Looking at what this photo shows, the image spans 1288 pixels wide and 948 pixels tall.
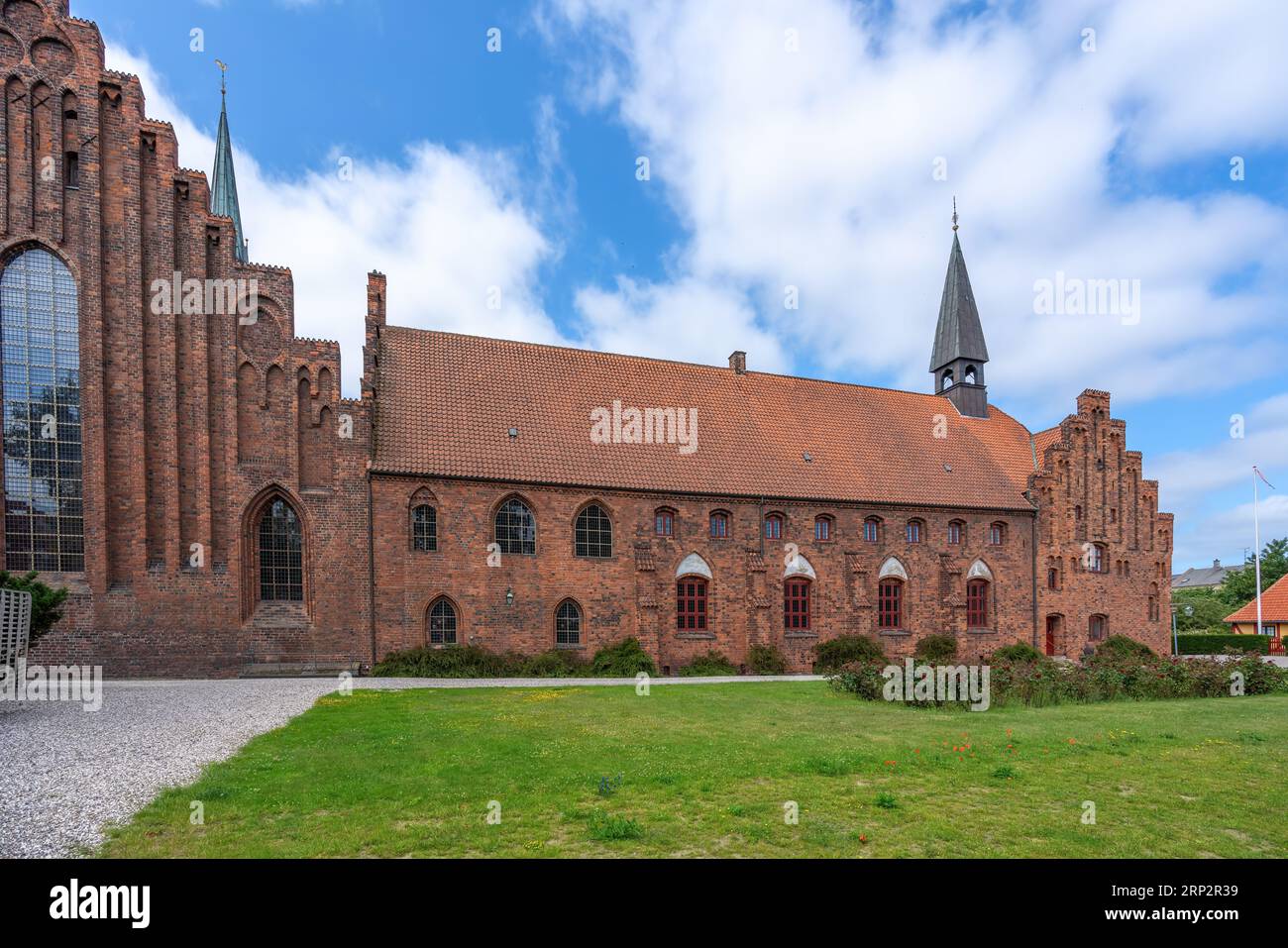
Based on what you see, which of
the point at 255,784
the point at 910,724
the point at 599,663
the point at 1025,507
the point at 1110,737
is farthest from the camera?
the point at 1025,507

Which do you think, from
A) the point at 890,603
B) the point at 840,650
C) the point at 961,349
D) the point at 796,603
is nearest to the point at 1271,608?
the point at 961,349

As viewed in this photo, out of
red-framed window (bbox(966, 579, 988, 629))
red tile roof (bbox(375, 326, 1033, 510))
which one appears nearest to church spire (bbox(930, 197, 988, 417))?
red tile roof (bbox(375, 326, 1033, 510))

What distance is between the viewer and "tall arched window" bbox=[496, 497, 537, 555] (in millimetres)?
22906

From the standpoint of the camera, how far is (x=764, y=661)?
24.4 m

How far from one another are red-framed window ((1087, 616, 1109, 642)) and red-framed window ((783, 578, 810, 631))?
13.9 m

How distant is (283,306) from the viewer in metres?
21.8

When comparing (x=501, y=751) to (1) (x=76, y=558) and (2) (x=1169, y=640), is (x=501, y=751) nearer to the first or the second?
(1) (x=76, y=558)

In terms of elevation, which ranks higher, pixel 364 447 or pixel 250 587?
pixel 364 447

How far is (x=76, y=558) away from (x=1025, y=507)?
112 feet

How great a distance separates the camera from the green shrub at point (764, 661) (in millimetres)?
24328

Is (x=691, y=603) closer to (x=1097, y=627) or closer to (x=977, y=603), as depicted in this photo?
(x=977, y=603)

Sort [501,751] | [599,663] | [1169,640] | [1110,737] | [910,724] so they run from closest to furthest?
[501,751], [1110,737], [910,724], [599,663], [1169,640]

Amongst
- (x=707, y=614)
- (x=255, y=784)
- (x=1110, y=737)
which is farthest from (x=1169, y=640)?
(x=255, y=784)

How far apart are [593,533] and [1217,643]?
119 ft
